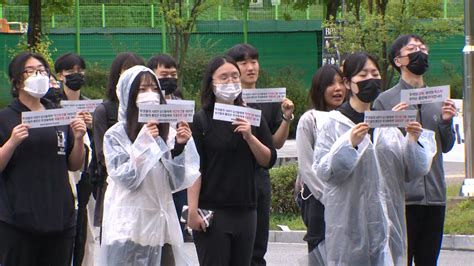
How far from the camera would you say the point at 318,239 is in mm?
7719

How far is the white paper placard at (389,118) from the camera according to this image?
6551 mm

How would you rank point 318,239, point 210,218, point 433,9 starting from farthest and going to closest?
point 433,9, point 318,239, point 210,218

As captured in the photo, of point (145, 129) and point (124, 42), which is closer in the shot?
point (145, 129)

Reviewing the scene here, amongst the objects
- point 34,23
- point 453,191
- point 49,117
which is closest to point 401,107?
point 49,117

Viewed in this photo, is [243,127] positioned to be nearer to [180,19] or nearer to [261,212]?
[261,212]

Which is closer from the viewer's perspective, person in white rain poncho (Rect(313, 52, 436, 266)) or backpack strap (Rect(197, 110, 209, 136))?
person in white rain poncho (Rect(313, 52, 436, 266))

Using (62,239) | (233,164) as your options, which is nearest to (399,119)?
(233,164)

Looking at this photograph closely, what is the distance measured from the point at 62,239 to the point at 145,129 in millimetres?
925

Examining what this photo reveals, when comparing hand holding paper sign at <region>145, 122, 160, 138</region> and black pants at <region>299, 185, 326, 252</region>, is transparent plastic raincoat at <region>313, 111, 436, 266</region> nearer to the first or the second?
black pants at <region>299, 185, 326, 252</region>

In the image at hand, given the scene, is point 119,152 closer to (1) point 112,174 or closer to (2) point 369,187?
(1) point 112,174

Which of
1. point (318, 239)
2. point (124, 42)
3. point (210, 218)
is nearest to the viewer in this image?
point (210, 218)

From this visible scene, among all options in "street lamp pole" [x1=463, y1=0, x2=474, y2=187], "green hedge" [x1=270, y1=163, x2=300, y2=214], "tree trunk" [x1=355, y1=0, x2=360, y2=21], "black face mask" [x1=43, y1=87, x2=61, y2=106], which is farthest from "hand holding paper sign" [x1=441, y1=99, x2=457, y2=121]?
"tree trunk" [x1=355, y1=0, x2=360, y2=21]

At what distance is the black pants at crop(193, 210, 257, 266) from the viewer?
7.13m

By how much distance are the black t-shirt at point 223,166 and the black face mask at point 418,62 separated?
53.2 inches
